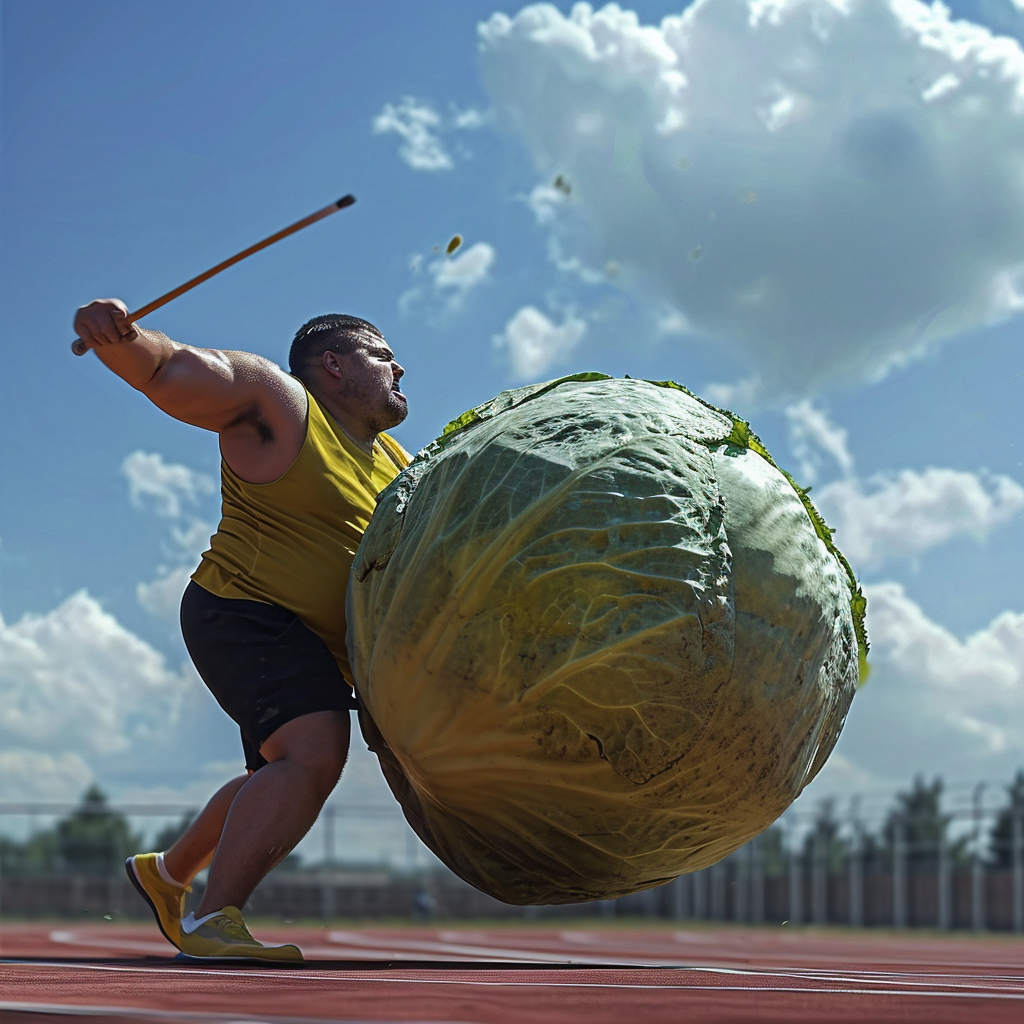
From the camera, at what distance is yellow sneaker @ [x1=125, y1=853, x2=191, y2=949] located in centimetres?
420

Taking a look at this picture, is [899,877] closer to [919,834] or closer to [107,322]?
[919,834]

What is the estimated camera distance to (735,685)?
121 inches

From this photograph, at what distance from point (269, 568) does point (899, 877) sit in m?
19.4

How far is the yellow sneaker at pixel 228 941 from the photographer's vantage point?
3494 millimetres

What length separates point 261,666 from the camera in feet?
12.3

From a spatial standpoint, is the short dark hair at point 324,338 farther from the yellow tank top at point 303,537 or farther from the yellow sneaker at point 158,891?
the yellow sneaker at point 158,891

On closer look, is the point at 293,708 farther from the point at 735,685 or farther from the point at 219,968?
the point at 735,685

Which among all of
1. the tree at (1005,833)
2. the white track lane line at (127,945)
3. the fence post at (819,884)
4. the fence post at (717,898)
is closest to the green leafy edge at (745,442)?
the white track lane line at (127,945)

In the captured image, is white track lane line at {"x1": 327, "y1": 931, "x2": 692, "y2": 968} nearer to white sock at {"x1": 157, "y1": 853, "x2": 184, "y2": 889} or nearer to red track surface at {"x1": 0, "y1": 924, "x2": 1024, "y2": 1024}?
red track surface at {"x1": 0, "y1": 924, "x2": 1024, "y2": 1024}

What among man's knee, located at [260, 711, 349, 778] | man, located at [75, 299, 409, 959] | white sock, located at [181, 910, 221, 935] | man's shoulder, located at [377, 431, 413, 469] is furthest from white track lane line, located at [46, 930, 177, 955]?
man's shoulder, located at [377, 431, 413, 469]

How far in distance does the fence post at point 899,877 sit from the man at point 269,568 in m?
18.8

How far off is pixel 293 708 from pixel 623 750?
109 cm

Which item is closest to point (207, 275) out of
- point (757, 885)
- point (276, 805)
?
point (276, 805)

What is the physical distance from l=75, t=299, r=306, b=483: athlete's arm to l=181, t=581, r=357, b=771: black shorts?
43 centimetres
